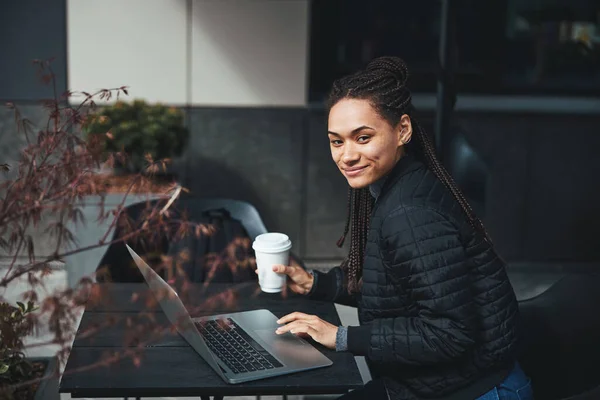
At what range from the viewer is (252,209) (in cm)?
395

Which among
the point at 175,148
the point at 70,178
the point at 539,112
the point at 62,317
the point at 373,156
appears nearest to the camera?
the point at 62,317

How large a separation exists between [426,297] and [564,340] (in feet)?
2.35

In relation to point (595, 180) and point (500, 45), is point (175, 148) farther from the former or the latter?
point (595, 180)

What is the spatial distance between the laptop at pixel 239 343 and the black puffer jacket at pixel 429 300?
0.16m

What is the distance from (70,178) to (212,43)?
4156mm

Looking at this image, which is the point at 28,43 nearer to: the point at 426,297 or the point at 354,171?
the point at 354,171

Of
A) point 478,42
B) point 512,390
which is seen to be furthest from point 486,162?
point 512,390

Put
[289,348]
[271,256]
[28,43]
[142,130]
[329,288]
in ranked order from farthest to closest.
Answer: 1. [28,43]
2. [142,130]
3. [329,288]
4. [271,256]
5. [289,348]

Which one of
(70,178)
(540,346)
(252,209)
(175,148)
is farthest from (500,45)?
(70,178)

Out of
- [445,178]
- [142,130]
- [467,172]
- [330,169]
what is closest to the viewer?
[445,178]

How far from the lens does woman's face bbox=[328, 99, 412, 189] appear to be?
7.85 feet

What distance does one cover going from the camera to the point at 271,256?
2.61 m

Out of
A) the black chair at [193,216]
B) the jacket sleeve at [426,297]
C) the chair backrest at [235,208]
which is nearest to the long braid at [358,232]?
the jacket sleeve at [426,297]

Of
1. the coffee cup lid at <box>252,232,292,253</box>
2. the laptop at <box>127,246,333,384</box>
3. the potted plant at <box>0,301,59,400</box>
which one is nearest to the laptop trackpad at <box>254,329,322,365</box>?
the laptop at <box>127,246,333,384</box>
